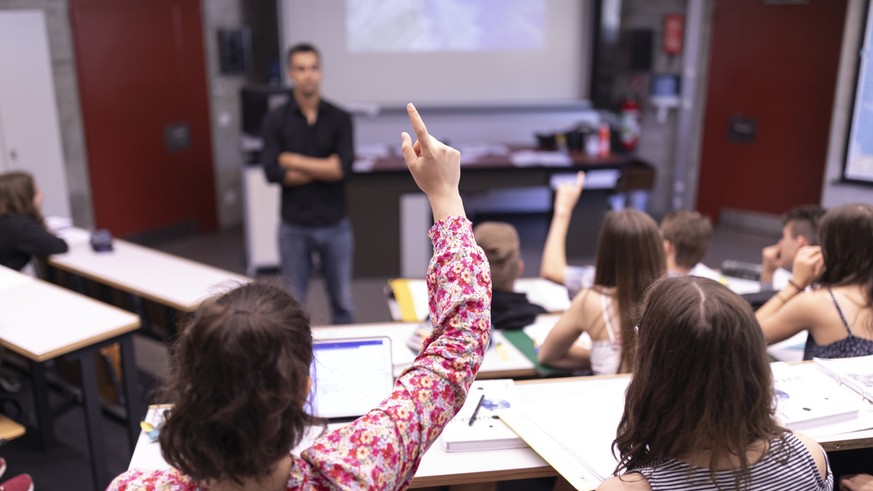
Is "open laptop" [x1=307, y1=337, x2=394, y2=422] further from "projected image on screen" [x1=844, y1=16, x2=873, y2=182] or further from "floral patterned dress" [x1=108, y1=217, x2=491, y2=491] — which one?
"projected image on screen" [x1=844, y1=16, x2=873, y2=182]

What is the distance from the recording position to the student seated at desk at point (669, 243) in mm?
2908

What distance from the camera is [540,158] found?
5465 mm

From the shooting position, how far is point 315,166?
369 centimetres

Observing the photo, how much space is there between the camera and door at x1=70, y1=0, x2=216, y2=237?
5473mm

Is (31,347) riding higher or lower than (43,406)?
higher

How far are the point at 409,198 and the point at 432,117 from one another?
1.39 meters

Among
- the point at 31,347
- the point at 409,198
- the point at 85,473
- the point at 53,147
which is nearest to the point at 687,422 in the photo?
the point at 31,347

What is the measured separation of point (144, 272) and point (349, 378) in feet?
6.84

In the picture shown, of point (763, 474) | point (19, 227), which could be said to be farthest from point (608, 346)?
point (19, 227)

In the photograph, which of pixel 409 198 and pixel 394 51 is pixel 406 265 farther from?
pixel 394 51

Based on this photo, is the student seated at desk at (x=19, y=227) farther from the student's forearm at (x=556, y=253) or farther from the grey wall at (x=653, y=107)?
the grey wall at (x=653, y=107)

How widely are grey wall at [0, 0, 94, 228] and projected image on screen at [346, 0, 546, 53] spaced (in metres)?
2.01

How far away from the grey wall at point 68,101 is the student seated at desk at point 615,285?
14.3 feet

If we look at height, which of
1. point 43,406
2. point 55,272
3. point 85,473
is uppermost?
point 55,272
